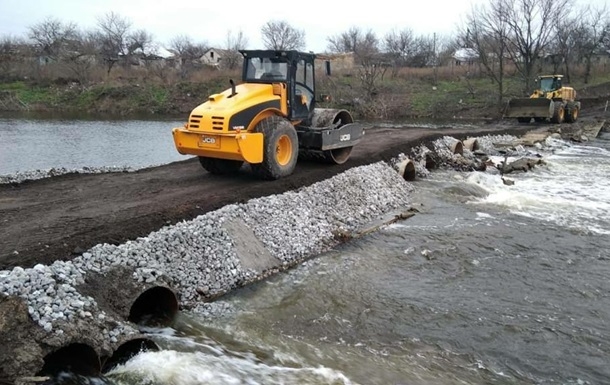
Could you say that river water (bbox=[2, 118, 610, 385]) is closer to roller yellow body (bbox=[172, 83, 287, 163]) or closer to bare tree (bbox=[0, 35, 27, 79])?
roller yellow body (bbox=[172, 83, 287, 163])

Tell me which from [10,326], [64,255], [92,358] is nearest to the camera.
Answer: [10,326]

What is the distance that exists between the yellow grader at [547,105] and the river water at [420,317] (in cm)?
2103

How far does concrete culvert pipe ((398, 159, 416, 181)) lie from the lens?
1480 cm

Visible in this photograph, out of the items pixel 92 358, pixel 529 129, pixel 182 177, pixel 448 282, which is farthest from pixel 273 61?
pixel 529 129

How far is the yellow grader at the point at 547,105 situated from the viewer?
99.6 ft

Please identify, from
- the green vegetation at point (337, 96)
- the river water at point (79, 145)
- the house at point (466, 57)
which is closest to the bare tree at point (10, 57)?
the green vegetation at point (337, 96)

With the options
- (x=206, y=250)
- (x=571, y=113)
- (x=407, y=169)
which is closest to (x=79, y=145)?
(x=407, y=169)

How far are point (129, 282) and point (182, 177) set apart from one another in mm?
5592

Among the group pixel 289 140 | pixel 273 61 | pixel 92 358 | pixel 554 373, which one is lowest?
pixel 554 373

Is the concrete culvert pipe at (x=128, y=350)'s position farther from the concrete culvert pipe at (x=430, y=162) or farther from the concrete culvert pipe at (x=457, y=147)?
the concrete culvert pipe at (x=457, y=147)

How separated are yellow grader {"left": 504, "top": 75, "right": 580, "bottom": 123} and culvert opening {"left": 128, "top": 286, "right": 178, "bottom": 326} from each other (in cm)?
2875

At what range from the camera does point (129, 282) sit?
21.1 feet

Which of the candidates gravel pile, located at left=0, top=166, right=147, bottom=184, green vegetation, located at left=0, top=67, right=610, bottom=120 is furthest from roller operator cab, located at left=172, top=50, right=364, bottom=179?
green vegetation, located at left=0, top=67, right=610, bottom=120

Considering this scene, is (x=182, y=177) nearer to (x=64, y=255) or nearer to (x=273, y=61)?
(x=273, y=61)
